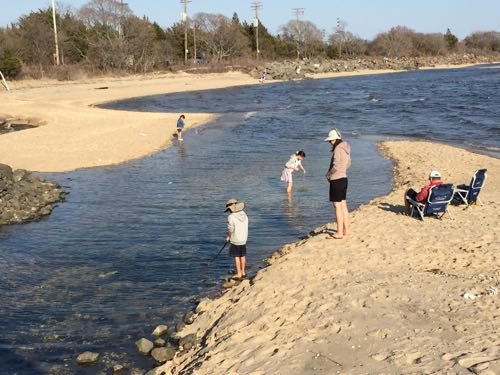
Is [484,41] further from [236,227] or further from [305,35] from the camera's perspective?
[236,227]

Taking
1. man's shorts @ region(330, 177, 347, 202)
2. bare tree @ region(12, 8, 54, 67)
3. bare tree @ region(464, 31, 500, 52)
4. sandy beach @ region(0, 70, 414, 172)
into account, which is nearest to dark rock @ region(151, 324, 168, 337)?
man's shorts @ region(330, 177, 347, 202)

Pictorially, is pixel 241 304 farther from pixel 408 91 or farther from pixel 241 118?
pixel 408 91

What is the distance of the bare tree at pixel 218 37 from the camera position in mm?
93250

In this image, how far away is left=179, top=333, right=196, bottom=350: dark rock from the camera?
7005 mm

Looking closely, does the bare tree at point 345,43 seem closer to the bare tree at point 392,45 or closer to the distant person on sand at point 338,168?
the bare tree at point 392,45

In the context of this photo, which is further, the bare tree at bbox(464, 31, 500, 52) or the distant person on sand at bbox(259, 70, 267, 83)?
the bare tree at bbox(464, 31, 500, 52)

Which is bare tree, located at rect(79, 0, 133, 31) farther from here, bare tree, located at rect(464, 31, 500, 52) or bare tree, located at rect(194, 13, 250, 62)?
bare tree, located at rect(464, 31, 500, 52)

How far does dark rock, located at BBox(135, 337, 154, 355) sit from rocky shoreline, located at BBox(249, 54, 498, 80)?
75489 mm

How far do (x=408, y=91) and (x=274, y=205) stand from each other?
4692 centimetres

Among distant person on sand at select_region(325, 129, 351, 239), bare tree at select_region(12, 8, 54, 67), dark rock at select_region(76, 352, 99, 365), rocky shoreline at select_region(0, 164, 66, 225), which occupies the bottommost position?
dark rock at select_region(76, 352, 99, 365)

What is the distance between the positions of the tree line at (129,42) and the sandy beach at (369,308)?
56.2 m

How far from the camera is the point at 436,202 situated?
1097 centimetres

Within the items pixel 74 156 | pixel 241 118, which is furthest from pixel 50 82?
pixel 74 156

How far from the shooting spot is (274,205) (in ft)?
45.6
